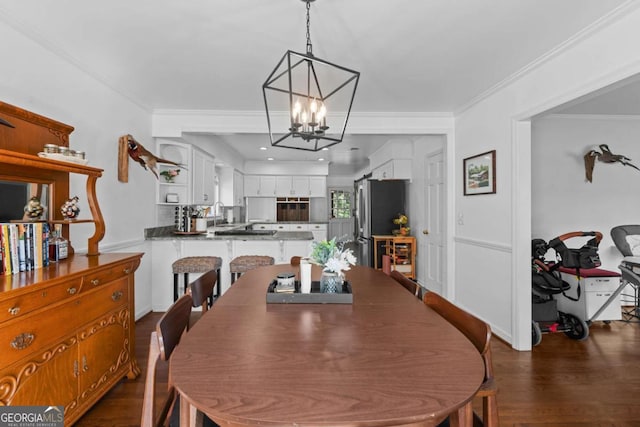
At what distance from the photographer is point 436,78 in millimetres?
2912

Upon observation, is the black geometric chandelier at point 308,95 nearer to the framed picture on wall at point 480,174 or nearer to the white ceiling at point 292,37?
the white ceiling at point 292,37

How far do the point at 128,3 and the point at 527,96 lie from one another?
9.80 ft

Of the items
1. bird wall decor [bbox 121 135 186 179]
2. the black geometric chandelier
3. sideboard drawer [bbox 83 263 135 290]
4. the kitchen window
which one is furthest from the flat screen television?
the kitchen window

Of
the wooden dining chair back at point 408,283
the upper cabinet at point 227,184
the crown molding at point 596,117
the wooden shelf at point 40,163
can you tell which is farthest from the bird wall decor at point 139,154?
the crown molding at point 596,117

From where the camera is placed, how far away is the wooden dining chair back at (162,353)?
103 cm

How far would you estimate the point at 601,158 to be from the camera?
12.7ft

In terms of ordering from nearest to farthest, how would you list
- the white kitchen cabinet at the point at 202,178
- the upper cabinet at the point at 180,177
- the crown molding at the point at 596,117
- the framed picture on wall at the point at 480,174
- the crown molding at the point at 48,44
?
the crown molding at the point at 48,44
the framed picture on wall at the point at 480,174
the crown molding at the point at 596,117
the upper cabinet at the point at 180,177
the white kitchen cabinet at the point at 202,178

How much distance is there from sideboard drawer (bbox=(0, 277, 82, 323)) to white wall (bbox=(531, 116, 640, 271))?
460 centimetres

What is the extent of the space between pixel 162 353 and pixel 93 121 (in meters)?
2.64

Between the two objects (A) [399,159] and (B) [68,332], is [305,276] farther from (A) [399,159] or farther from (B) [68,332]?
(A) [399,159]

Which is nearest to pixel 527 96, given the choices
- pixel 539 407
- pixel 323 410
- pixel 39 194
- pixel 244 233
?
pixel 539 407

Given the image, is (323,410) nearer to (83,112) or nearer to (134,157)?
(83,112)

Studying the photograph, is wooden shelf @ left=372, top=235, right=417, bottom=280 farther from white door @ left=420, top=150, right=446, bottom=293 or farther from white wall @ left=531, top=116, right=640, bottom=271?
white wall @ left=531, top=116, right=640, bottom=271

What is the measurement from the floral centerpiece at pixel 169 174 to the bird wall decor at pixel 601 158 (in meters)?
5.12
